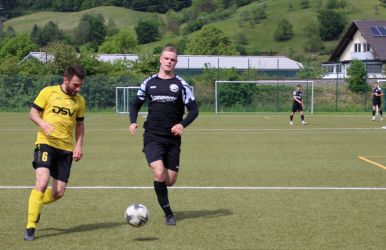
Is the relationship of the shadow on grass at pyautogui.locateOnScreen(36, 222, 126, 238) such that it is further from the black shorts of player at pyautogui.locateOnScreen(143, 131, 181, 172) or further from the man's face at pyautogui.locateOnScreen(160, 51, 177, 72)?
the man's face at pyautogui.locateOnScreen(160, 51, 177, 72)

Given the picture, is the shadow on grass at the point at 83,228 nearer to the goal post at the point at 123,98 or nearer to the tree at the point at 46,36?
the goal post at the point at 123,98

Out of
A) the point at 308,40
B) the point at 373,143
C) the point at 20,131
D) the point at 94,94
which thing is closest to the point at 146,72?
the point at 94,94

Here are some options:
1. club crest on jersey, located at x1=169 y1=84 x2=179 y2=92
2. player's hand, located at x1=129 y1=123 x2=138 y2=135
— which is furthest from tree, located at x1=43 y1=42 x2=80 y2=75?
club crest on jersey, located at x1=169 y1=84 x2=179 y2=92

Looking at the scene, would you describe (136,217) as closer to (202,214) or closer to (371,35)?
(202,214)

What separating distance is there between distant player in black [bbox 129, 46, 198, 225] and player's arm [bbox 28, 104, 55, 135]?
1.08 m

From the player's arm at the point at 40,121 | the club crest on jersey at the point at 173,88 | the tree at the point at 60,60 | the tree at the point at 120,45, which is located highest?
the tree at the point at 120,45

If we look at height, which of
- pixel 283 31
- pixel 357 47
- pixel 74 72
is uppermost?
pixel 283 31

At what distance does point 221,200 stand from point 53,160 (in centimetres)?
306

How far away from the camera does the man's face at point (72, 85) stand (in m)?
7.49

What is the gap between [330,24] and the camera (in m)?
149

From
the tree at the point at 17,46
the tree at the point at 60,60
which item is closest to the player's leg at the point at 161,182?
the tree at the point at 60,60

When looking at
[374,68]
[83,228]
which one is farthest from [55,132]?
[374,68]

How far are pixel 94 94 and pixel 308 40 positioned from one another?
102 m

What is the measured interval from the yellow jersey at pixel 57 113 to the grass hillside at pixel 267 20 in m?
117
